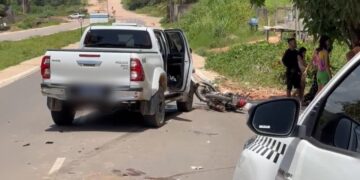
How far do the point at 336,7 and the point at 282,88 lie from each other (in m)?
8.07

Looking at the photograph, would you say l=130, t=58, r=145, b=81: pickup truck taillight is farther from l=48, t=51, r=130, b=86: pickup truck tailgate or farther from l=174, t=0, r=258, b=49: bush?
l=174, t=0, r=258, b=49: bush

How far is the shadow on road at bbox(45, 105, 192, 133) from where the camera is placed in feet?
40.0

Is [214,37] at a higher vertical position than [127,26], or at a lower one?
lower

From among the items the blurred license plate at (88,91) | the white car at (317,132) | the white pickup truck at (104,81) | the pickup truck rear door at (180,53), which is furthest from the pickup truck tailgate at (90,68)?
the white car at (317,132)

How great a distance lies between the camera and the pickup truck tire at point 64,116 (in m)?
12.3

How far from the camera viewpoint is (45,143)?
35.0 ft

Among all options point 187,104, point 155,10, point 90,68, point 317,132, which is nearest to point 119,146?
point 90,68

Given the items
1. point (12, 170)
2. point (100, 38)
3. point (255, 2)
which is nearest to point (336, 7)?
point (255, 2)

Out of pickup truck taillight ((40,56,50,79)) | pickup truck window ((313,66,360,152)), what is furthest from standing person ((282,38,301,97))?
pickup truck window ((313,66,360,152))

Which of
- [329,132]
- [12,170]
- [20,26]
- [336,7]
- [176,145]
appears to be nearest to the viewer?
[329,132]

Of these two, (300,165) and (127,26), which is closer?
(300,165)

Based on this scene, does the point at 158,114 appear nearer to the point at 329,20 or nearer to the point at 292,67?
the point at 329,20

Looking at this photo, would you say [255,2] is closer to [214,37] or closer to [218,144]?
[218,144]

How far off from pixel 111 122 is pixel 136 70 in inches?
70.9
